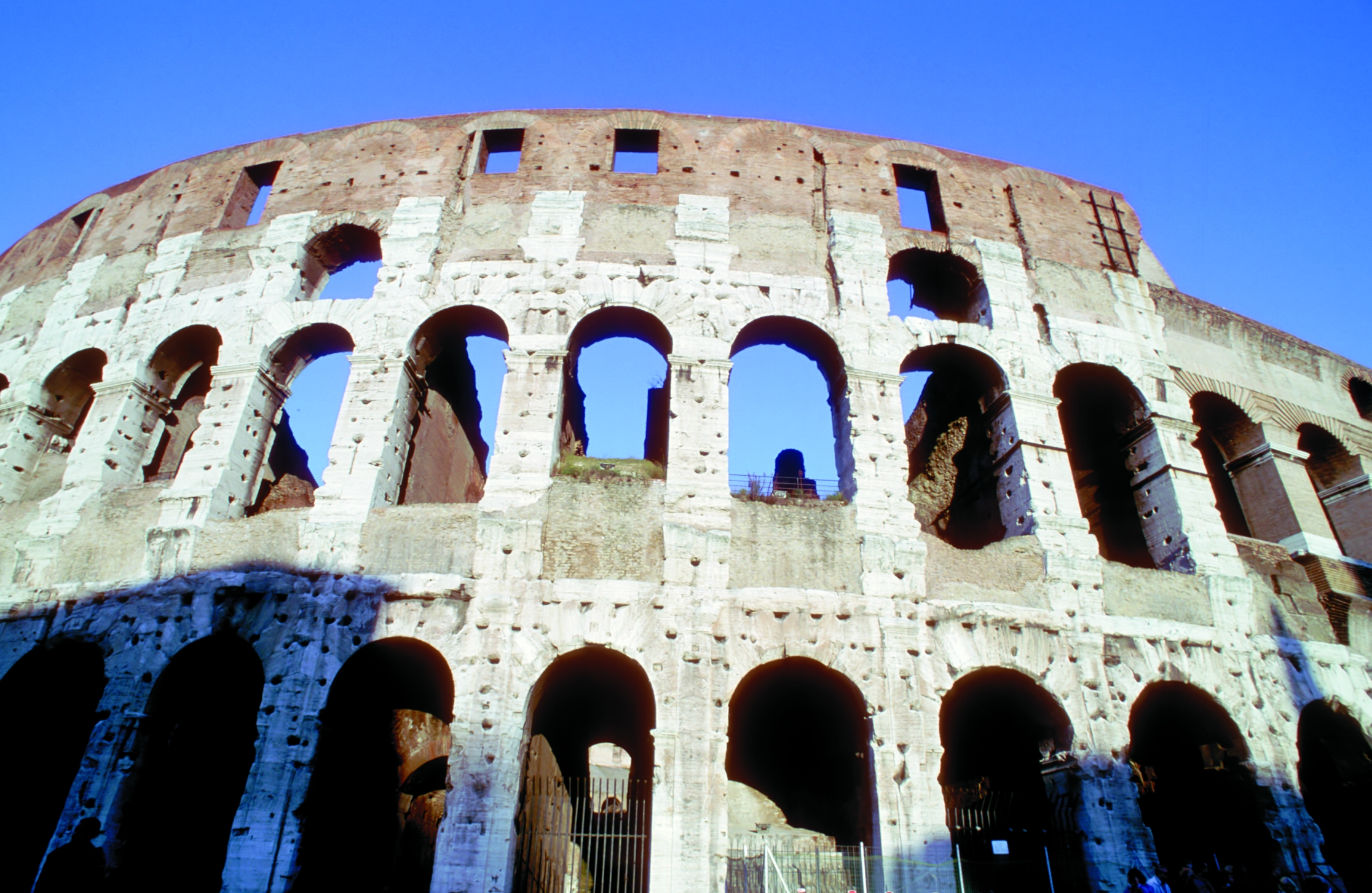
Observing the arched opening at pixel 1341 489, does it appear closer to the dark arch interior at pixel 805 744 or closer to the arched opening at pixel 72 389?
the dark arch interior at pixel 805 744

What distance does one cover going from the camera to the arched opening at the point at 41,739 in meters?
8.39

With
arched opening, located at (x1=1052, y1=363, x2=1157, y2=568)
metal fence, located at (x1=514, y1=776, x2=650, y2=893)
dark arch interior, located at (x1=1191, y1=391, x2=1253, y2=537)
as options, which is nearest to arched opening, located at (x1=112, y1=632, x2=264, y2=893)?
metal fence, located at (x1=514, y1=776, x2=650, y2=893)

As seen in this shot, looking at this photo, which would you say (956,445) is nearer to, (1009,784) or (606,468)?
(1009,784)

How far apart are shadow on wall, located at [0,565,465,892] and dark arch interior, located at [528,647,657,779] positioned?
109 cm

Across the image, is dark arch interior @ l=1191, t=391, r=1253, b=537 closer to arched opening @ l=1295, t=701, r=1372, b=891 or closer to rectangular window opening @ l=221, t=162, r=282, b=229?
arched opening @ l=1295, t=701, r=1372, b=891

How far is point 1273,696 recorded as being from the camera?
845cm

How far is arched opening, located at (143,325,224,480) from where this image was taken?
33.8 ft

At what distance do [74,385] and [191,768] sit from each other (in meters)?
5.68

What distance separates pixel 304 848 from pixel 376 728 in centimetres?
233

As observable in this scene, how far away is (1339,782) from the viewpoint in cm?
903

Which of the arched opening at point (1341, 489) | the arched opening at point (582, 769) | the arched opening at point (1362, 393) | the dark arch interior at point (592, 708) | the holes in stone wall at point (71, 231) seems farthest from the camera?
the holes in stone wall at point (71, 231)

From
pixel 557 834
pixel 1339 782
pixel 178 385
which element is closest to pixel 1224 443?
pixel 1339 782

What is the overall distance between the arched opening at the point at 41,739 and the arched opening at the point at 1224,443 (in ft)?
43.9

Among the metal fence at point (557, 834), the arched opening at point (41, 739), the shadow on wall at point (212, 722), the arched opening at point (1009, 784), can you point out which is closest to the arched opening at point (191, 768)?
the shadow on wall at point (212, 722)
